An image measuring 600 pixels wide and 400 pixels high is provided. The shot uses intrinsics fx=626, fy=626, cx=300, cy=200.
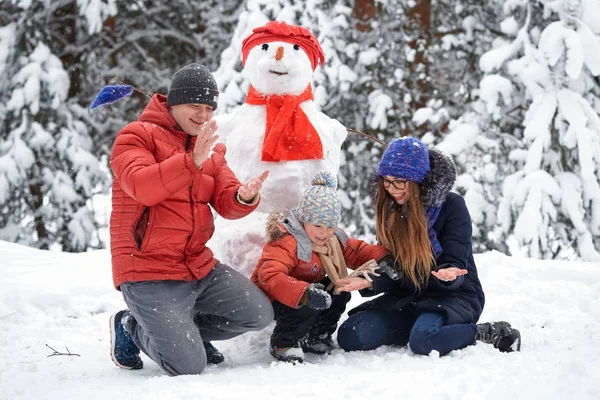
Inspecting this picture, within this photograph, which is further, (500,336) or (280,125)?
(280,125)

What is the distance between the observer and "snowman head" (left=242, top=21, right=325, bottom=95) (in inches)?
144

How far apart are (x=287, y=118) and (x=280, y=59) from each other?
35cm

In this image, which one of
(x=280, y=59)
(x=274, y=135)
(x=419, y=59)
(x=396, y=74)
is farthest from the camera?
(x=419, y=59)

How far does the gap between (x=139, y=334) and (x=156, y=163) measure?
83 cm

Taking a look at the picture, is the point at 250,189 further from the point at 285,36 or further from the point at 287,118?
the point at 285,36

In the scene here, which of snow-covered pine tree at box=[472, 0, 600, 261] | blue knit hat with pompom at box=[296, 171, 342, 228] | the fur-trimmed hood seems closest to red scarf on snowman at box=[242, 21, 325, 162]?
blue knit hat with pompom at box=[296, 171, 342, 228]

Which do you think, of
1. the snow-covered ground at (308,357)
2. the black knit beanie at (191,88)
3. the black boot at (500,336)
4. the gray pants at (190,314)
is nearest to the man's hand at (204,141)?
the black knit beanie at (191,88)

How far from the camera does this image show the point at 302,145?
3580 millimetres

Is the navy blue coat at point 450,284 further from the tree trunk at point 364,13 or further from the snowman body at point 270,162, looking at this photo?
the tree trunk at point 364,13

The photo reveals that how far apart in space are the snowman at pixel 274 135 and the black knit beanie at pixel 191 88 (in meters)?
0.54

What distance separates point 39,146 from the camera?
7836 millimetres

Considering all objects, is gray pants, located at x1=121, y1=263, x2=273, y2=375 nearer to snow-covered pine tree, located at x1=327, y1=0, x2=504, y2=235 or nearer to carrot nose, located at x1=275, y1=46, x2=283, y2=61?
carrot nose, located at x1=275, y1=46, x2=283, y2=61

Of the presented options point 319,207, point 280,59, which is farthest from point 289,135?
point 319,207

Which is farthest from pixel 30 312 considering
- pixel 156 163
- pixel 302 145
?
pixel 302 145
